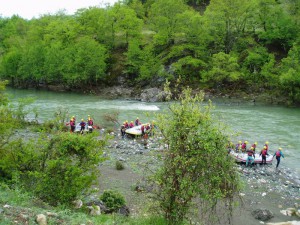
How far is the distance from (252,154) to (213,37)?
4410cm

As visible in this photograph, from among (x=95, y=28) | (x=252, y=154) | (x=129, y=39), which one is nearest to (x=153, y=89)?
(x=129, y=39)

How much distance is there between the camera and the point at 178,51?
64.1m

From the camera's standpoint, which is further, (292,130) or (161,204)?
(292,130)

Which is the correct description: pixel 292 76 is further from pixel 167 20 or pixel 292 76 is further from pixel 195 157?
pixel 195 157

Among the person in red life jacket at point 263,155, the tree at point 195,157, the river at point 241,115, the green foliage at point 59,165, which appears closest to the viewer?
the tree at point 195,157

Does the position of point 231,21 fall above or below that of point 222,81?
above

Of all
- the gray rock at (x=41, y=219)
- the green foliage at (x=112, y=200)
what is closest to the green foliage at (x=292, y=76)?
the green foliage at (x=112, y=200)

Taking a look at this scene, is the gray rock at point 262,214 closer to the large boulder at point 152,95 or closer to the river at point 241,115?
the river at point 241,115

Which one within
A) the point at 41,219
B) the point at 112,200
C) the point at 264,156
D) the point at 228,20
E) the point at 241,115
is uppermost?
the point at 228,20

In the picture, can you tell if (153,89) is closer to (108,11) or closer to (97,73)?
(97,73)

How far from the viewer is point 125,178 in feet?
68.4

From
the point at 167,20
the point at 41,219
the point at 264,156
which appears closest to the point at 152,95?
the point at 167,20

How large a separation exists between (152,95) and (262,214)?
1690 inches

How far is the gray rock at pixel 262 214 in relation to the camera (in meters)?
16.1
